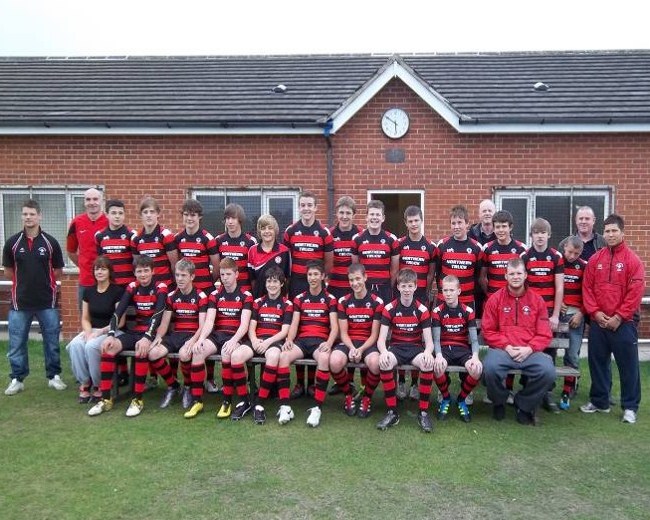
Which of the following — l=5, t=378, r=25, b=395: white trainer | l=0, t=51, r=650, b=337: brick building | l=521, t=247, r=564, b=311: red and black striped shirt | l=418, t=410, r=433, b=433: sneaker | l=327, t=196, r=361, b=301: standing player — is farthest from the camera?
l=0, t=51, r=650, b=337: brick building

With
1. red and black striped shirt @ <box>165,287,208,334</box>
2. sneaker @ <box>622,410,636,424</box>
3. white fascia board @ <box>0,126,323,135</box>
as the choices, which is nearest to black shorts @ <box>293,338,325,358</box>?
red and black striped shirt @ <box>165,287,208,334</box>

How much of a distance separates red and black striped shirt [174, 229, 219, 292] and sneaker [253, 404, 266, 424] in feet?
4.50

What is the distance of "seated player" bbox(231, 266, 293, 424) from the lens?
526 centimetres

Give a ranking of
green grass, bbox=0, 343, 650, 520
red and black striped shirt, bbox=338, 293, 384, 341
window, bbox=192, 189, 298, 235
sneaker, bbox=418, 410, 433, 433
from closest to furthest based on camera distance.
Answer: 1. green grass, bbox=0, 343, 650, 520
2. sneaker, bbox=418, 410, 433, 433
3. red and black striped shirt, bbox=338, 293, 384, 341
4. window, bbox=192, 189, 298, 235

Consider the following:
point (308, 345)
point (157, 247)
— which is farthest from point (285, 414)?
point (157, 247)

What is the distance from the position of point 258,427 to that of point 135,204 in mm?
4754

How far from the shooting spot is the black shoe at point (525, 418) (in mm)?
5195

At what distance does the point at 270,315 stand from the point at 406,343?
129 centimetres

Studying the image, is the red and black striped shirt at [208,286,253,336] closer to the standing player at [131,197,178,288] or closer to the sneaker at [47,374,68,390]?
the standing player at [131,197,178,288]

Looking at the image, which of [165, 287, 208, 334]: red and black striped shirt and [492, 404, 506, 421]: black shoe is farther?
[165, 287, 208, 334]: red and black striped shirt

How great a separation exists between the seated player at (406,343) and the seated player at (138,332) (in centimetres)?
214

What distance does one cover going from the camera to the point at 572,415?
213 inches

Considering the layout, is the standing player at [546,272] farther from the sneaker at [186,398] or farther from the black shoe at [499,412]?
the sneaker at [186,398]

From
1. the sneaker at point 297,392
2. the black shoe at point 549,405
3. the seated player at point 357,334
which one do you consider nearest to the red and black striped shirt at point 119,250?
the sneaker at point 297,392
